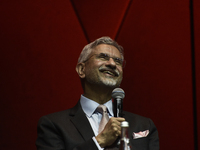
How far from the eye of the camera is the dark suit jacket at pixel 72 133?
102cm

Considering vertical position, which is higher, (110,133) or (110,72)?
(110,72)

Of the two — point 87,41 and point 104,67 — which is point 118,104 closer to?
point 104,67

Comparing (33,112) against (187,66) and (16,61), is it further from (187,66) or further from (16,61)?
(187,66)

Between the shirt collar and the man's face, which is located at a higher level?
the man's face

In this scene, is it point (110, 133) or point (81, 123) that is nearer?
point (110, 133)

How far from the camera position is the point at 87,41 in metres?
1.63

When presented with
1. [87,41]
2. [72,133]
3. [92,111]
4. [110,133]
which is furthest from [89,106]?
[87,41]

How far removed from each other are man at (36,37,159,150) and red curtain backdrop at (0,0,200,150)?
0.20m

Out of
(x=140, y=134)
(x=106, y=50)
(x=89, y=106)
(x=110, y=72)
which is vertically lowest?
(x=140, y=134)

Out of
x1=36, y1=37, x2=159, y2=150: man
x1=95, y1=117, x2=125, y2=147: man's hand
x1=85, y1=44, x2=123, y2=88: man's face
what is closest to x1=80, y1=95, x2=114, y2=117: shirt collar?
x1=36, y1=37, x2=159, y2=150: man

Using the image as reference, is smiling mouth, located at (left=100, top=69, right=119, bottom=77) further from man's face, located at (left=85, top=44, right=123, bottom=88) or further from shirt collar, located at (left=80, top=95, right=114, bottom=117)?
shirt collar, located at (left=80, top=95, right=114, bottom=117)

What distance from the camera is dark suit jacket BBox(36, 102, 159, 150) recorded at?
1.02 metres

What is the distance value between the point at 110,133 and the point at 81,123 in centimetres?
22

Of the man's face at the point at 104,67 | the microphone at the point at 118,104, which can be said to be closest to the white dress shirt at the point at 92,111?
the man's face at the point at 104,67
